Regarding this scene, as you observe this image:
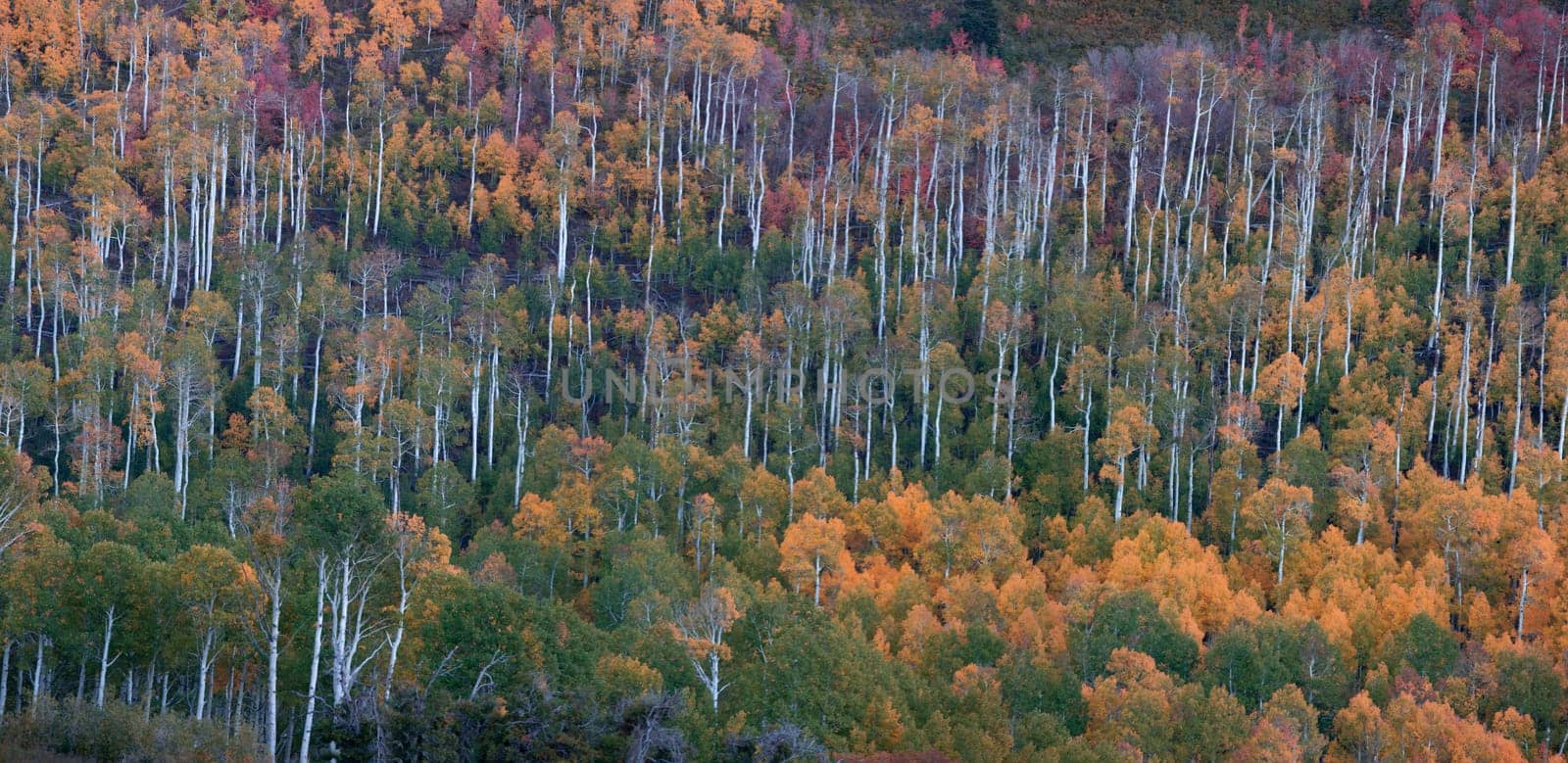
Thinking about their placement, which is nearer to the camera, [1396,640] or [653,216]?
[1396,640]

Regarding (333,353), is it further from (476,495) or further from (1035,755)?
(1035,755)

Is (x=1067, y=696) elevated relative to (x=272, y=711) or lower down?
lower down

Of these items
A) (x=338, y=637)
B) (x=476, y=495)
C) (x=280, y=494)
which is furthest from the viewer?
(x=476, y=495)

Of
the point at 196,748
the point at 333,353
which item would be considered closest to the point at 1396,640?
the point at 196,748

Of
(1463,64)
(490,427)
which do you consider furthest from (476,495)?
(1463,64)

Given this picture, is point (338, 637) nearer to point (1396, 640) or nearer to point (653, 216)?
point (1396, 640)

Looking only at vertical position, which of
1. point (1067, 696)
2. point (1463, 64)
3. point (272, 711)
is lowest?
point (1067, 696)

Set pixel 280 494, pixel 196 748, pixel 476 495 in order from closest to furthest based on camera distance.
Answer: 1. pixel 196 748
2. pixel 280 494
3. pixel 476 495
